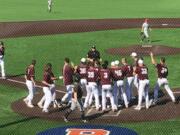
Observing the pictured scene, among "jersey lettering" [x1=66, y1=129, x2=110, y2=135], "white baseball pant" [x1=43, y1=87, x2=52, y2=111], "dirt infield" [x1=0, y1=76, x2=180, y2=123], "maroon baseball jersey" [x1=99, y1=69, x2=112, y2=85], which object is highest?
"maroon baseball jersey" [x1=99, y1=69, x2=112, y2=85]

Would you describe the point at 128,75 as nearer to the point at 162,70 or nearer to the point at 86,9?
the point at 162,70

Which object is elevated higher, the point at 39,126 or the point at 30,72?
the point at 30,72

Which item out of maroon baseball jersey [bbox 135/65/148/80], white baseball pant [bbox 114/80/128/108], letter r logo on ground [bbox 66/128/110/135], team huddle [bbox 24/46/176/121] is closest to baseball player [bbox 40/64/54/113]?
team huddle [bbox 24/46/176/121]

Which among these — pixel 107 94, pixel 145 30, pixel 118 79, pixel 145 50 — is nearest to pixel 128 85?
pixel 118 79

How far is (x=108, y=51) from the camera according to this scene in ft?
115

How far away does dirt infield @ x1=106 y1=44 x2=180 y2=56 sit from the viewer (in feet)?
112

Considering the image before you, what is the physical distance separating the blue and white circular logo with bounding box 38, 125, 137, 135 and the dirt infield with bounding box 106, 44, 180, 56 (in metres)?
16.6

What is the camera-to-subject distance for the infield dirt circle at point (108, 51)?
18.9 meters

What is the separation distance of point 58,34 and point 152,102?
24.6 metres

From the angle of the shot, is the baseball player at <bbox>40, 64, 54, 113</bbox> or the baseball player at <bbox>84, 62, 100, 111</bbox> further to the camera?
the baseball player at <bbox>84, 62, 100, 111</bbox>

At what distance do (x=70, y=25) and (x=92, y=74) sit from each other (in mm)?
29713

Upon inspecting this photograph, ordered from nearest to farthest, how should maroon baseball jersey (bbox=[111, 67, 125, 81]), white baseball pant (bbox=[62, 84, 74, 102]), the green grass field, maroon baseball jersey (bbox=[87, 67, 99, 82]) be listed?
the green grass field, maroon baseball jersey (bbox=[87, 67, 99, 82]), maroon baseball jersey (bbox=[111, 67, 125, 81]), white baseball pant (bbox=[62, 84, 74, 102])

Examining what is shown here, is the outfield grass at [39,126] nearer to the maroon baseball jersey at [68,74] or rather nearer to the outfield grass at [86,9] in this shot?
the maroon baseball jersey at [68,74]

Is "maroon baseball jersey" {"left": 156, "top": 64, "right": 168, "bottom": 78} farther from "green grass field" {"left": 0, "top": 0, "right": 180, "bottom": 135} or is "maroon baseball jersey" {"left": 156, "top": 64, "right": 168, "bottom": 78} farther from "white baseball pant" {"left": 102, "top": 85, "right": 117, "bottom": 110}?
"green grass field" {"left": 0, "top": 0, "right": 180, "bottom": 135}
